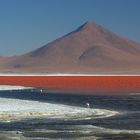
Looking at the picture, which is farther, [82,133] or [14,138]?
[82,133]

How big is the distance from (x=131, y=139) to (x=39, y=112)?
11.5 meters

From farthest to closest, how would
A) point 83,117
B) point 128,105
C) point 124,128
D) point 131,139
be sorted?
point 128,105 < point 83,117 < point 124,128 < point 131,139

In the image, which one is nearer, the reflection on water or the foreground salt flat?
the reflection on water

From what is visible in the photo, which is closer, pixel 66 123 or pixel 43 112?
pixel 66 123

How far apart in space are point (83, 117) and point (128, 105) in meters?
9.96

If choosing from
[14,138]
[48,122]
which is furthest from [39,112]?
[14,138]

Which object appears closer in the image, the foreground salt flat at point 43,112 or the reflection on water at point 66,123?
the reflection on water at point 66,123

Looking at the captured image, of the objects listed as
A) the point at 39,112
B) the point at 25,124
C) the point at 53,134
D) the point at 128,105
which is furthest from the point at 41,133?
the point at 128,105

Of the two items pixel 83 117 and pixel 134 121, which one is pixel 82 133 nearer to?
pixel 134 121

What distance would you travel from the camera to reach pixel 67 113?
106 ft

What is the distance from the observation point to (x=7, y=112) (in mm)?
31234

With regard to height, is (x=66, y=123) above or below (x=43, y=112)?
below

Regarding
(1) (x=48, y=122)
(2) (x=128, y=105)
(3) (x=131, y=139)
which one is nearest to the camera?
(3) (x=131, y=139)

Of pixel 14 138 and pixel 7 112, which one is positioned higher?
pixel 7 112
